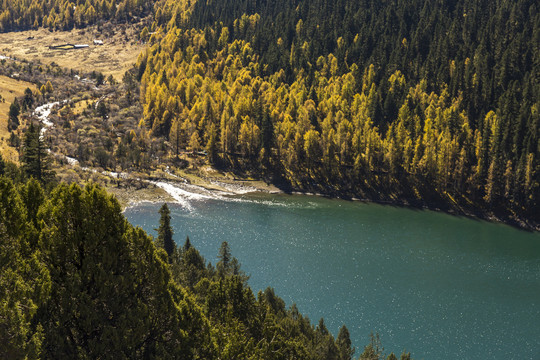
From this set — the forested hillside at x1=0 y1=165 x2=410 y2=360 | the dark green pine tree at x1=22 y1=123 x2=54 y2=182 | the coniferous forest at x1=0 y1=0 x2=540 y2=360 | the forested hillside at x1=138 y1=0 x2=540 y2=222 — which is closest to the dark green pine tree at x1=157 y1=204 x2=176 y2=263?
the coniferous forest at x1=0 y1=0 x2=540 y2=360

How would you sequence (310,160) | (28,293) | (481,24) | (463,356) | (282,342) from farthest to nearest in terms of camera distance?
(481,24)
(310,160)
(463,356)
(282,342)
(28,293)

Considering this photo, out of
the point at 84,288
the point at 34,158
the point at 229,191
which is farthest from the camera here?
the point at 229,191

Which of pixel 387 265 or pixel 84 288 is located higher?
pixel 84 288

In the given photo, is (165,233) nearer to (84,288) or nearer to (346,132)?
(84,288)

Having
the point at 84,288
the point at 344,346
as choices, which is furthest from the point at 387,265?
the point at 84,288

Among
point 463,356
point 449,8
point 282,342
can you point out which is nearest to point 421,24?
point 449,8

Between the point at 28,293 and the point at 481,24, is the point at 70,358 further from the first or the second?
the point at 481,24

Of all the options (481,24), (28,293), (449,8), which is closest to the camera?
(28,293)
